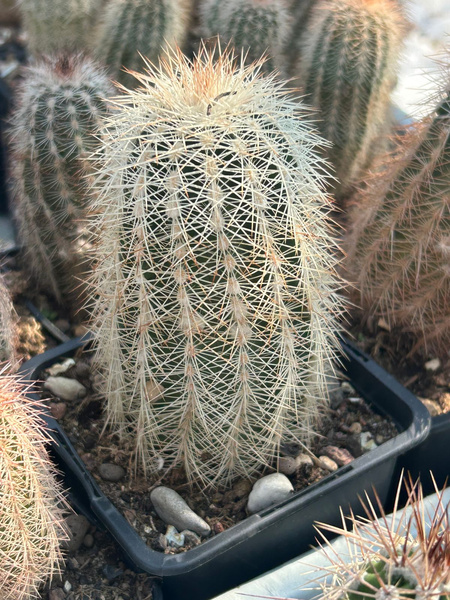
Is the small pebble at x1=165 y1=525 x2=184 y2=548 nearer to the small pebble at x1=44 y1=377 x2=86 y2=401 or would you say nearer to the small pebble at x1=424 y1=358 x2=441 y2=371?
the small pebble at x1=44 y1=377 x2=86 y2=401

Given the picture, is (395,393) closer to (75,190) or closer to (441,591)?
(441,591)

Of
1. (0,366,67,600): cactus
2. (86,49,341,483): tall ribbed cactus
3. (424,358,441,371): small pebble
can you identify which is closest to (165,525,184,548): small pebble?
(86,49,341,483): tall ribbed cactus

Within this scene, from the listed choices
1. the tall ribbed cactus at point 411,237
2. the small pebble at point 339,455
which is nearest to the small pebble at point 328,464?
the small pebble at point 339,455

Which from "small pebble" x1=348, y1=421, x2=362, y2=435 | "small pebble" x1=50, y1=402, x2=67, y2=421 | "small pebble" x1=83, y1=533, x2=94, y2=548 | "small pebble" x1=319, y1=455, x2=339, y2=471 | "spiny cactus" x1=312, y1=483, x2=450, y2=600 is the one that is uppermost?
"spiny cactus" x1=312, y1=483, x2=450, y2=600

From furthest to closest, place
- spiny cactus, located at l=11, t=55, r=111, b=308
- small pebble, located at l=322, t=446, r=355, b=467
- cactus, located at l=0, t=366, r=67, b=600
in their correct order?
spiny cactus, located at l=11, t=55, r=111, b=308 → small pebble, located at l=322, t=446, r=355, b=467 → cactus, located at l=0, t=366, r=67, b=600

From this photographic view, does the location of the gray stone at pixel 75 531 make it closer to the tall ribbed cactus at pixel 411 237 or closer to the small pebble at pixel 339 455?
the small pebble at pixel 339 455

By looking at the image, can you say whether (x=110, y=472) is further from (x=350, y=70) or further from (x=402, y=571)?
(x=350, y=70)

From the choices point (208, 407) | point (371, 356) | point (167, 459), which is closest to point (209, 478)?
point (167, 459)

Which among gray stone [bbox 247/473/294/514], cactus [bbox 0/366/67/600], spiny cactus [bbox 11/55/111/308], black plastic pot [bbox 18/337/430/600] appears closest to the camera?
cactus [bbox 0/366/67/600]
